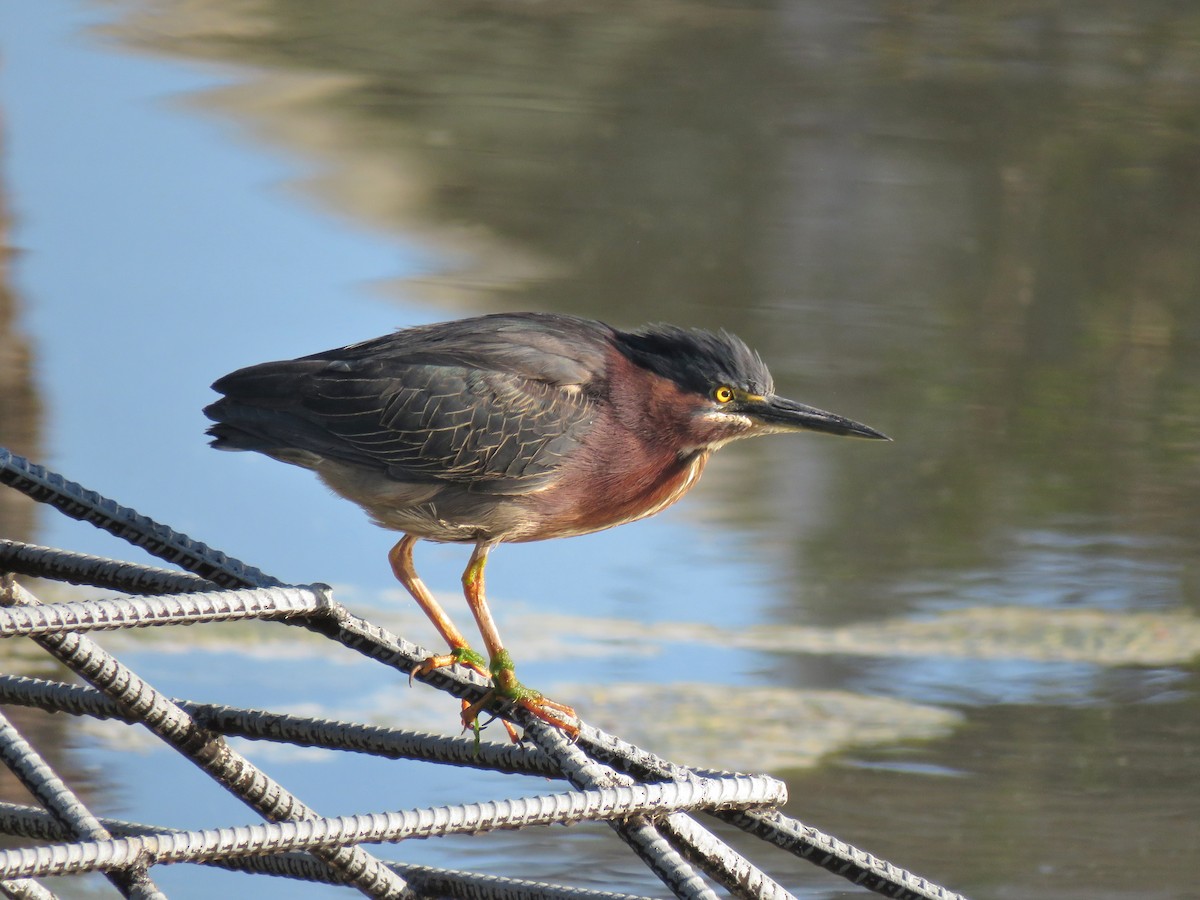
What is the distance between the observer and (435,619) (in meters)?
2.48

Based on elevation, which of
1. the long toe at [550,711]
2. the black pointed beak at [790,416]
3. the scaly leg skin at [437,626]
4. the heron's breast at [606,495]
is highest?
the black pointed beak at [790,416]

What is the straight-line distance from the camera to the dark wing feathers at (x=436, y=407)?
2420 mm

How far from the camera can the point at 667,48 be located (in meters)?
7.04

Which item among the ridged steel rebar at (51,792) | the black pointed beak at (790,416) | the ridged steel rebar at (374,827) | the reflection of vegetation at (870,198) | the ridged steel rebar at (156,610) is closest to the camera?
the ridged steel rebar at (374,827)

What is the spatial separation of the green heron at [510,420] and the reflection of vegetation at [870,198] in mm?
2834

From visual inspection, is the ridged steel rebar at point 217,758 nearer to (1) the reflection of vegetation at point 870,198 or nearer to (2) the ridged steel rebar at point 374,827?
(2) the ridged steel rebar at point 374,827

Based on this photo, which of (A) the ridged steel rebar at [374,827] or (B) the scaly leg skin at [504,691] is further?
(B) the scaly leg skin at [504,691]

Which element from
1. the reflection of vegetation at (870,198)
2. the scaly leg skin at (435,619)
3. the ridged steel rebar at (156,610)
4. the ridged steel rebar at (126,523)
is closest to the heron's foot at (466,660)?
the scaly leg skin at (435,619)

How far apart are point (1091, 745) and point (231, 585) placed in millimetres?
3050

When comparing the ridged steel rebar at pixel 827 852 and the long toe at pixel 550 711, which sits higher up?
the long toe at pixel 550 711

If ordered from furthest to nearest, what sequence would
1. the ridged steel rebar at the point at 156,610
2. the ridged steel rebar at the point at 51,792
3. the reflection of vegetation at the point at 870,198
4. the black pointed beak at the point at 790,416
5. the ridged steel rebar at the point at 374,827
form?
the reflection of vegetation at the point at 870,198, the black pointed beak at the point at 790,416, the ridged steel rebar at the point at 51,792, the ridged steel rebar at the point at 156,610, the ridged steel rebar at the point at 374,827

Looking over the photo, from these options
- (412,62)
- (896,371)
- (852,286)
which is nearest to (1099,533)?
(896,371)

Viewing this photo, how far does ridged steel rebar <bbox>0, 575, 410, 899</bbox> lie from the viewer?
167 centimetres

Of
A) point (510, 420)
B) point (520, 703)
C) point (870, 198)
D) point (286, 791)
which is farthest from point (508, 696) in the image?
point (870, 198)
